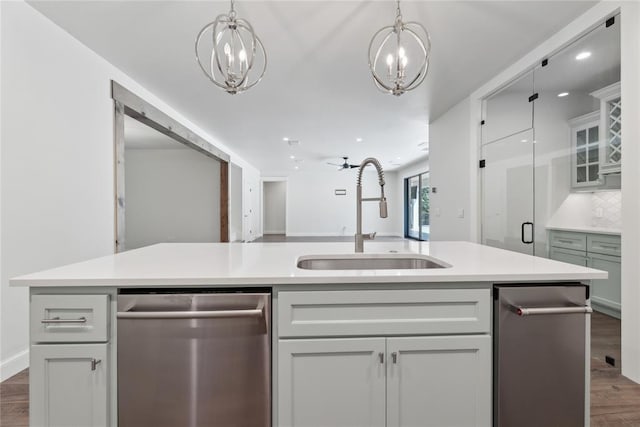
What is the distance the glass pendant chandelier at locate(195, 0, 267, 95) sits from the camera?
1.47 m

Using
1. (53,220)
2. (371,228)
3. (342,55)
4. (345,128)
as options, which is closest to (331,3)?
(342,55)

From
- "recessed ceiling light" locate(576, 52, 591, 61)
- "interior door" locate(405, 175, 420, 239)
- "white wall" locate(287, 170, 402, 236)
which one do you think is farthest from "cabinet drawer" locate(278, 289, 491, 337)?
"white wall" locate(287, 170, 402, 236)

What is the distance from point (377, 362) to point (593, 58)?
286 cm

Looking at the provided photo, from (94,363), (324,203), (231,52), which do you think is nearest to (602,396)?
(94,363)

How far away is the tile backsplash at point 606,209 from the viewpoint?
7.45 feet

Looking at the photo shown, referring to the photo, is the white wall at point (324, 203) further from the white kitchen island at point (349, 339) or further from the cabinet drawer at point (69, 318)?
the cabinet drawer at point (69, 318)

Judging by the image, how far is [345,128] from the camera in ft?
17.5

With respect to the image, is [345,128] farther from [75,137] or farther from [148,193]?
[148,193]

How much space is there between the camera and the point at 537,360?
3.62 ft

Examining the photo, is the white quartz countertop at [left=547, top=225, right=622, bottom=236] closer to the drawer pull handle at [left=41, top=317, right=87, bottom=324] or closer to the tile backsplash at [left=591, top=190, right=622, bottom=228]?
the tile backsplash at [left=591, top=190, right=622, bottom=228]

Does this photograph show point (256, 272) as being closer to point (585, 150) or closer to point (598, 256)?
point (585, 150)

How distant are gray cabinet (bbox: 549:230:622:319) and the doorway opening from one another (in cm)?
588

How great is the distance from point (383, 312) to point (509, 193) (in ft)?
9.76

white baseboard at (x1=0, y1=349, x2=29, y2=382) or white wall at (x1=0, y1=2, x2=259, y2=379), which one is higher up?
white wall at (x1=0, y1=2, x2=259, y2=379)
